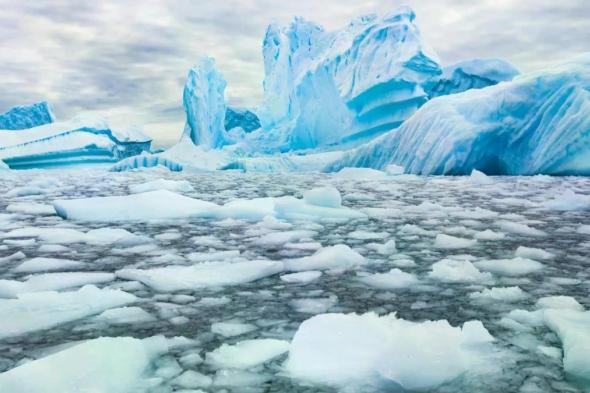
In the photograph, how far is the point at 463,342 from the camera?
4.81 ft

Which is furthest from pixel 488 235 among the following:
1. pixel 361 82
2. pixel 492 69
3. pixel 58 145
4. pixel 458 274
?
pixel 58 145

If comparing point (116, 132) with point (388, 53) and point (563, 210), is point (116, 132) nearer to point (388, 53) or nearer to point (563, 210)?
point (388, 53)

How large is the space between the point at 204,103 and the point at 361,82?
31.5 feet

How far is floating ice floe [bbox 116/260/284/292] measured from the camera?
7.20 feet

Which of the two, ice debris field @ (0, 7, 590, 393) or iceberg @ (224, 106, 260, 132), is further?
iceberg @ (224, 106, 260, 132)

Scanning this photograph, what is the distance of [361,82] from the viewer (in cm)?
2023

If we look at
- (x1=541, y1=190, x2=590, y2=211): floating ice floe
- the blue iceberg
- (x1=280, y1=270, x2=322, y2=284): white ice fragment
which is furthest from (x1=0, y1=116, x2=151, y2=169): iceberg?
(x1=280, y1=270, x2=322, y2=284): white ice fragment

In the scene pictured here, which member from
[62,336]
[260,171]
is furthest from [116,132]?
[62,336]

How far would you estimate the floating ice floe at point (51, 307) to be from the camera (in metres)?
1.68

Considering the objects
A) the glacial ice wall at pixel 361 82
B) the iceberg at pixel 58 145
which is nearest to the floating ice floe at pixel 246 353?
the glacial ice wall at pixel 361 82

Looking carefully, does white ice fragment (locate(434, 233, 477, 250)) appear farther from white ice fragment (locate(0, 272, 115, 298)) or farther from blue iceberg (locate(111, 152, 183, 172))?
blue iceberg (locate(111, 152, 183, 172))

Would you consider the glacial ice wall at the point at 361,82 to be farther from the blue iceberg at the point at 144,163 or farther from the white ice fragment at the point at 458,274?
the white ice fragment at the point at 458,274

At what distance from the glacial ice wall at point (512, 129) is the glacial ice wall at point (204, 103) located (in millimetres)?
15357

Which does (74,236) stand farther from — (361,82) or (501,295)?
(361,82)
